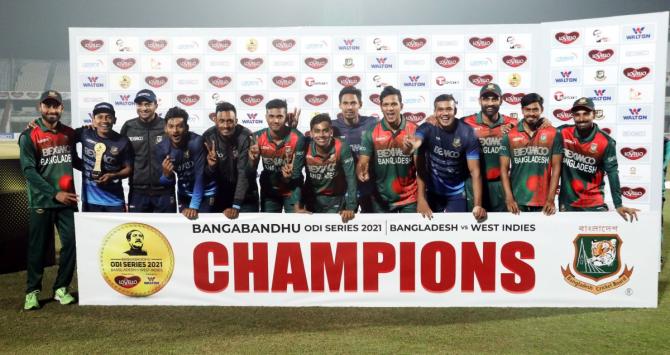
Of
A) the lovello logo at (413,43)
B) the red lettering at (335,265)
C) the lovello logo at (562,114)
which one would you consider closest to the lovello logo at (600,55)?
the lovello logo at (562,114)

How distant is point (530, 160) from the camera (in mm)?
7109

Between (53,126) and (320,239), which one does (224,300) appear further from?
(53,126)

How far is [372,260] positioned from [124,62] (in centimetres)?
584

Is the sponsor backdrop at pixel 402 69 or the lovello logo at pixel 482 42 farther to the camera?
the lovello logo at pixel 482 42

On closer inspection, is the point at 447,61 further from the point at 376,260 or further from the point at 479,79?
the point at 376,260

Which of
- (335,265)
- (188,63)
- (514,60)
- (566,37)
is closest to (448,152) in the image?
(335,265)

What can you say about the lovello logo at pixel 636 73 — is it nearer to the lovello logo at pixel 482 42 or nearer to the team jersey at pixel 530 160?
the lovello logo at pixel 482 42

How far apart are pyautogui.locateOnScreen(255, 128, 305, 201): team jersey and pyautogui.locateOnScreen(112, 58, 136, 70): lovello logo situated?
11.3 feet

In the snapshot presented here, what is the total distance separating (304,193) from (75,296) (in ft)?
10.5

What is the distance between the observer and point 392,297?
6.19 metres

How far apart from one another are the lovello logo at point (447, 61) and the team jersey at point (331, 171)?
2938 millimetres

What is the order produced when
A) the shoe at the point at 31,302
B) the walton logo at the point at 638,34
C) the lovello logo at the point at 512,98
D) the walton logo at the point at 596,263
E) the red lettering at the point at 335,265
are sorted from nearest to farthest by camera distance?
the walton logo at the point at 596,263 → the red lettering at the point at 335,265 → the shoe at the point at 31,302 → the walton logo at the point at 638,34 → the lovello logo at the point at 512,98

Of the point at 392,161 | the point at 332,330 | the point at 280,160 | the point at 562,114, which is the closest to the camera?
the point at 332,330

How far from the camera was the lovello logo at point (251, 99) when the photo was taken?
9.13 metres
